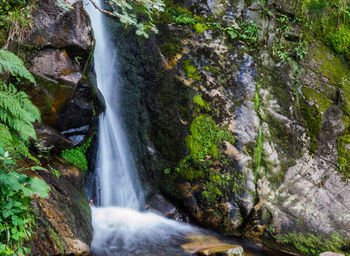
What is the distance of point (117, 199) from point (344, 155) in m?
5.26

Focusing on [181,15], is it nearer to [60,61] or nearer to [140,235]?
[60,61]

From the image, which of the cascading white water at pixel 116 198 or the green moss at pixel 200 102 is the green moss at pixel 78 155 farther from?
the green moss at pixel 200 102

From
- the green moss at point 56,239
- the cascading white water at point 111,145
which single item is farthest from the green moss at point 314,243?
the green moss at point 56,239

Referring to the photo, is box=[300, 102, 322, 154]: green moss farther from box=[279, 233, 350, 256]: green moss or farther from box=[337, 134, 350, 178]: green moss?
box=[279, 233, 350, 256]: green moss

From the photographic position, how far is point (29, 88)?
4.03 metres

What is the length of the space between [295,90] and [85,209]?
216 inches

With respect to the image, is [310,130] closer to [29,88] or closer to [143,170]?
[143,170]

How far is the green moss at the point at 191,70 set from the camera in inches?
245

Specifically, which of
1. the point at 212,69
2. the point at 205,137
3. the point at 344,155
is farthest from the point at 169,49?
the point at 344,155

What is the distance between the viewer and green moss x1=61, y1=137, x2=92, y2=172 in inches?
192

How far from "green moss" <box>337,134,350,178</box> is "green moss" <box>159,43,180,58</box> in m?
4.41

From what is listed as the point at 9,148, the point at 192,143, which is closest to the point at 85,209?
the point at 9,148

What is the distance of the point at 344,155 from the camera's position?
5879 millimetres

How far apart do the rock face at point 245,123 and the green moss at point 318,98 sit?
0.10 feet
